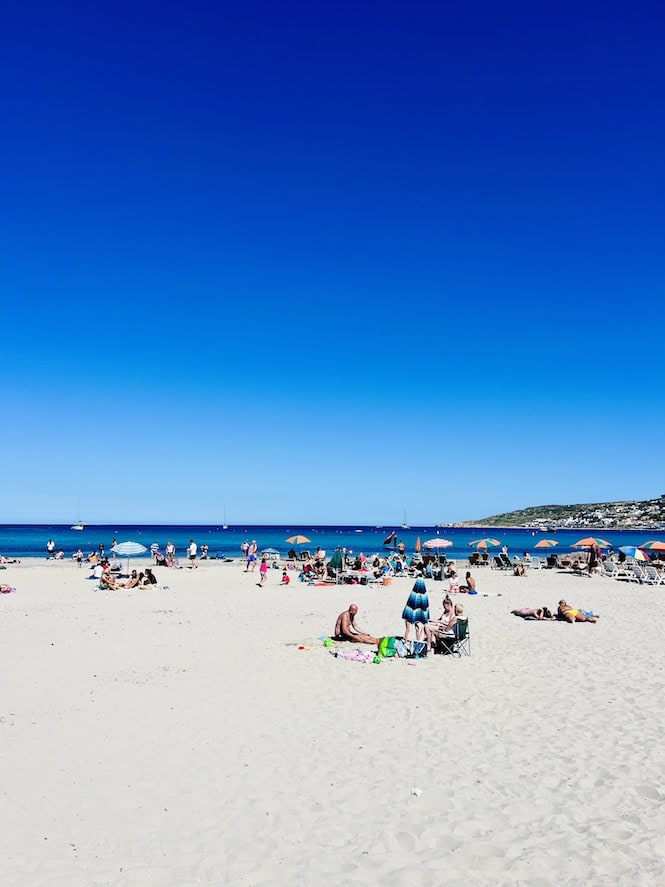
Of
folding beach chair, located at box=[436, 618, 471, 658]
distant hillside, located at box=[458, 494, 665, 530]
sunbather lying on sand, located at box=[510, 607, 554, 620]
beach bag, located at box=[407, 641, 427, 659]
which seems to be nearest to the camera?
beach bag, located at box=[407, 641, 427, 659]

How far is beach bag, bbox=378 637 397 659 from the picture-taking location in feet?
40.1

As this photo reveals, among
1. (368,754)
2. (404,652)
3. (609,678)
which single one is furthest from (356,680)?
(609,678)

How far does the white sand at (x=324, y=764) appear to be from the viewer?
196 inches

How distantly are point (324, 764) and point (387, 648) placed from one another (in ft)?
18.1

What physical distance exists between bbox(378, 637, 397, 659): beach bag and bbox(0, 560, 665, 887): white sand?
1.69 feet

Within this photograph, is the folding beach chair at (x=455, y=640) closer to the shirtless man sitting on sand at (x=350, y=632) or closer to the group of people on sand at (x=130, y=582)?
the shirtless man sitting on sand at (x=350, y=632)

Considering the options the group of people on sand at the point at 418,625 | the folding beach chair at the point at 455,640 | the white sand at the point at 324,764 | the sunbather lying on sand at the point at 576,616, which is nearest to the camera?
the white sand at the point at 324,764

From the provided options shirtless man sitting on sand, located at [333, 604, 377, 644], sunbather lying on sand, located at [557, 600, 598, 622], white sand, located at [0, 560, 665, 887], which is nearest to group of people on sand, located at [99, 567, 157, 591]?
white sand, located at [0, 560, 665, 887]

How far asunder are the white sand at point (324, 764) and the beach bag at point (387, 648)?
515 mm

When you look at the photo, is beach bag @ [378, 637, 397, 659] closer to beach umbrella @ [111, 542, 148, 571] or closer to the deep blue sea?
beach umbrella @ [111, 542, 148, 571]

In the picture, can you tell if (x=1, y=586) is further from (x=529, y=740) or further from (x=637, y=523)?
(x=637, y=523)

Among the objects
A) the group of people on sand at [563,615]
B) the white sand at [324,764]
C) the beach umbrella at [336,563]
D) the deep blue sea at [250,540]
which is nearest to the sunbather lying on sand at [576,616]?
the group of people on sand at [563,615]

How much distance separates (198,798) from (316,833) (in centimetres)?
131

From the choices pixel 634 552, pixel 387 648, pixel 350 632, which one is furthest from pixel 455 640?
pixel 634 552
